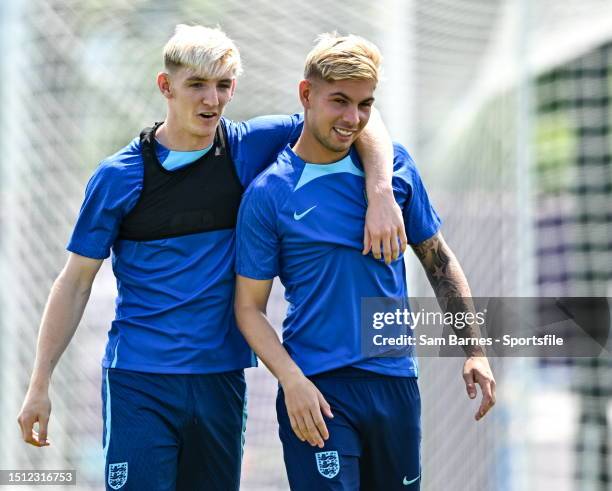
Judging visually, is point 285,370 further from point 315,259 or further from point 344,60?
point 344,60

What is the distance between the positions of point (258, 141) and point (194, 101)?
278mm

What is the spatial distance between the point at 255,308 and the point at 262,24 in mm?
3877

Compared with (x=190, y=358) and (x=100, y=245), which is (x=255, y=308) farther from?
(x=100, y=245)

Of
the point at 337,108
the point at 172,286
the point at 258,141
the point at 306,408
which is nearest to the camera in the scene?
the point at 306,408

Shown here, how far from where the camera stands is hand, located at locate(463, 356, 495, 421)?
3.50 m

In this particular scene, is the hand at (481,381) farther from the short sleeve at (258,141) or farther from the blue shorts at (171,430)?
the short sleeve at (258,141)

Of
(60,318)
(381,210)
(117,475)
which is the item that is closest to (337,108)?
(381,210)

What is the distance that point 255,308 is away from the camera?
3.43 m

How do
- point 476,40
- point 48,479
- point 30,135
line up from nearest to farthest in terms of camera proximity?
point 48,479 → point 30,135 → point 476,40

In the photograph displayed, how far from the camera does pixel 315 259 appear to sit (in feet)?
11.3

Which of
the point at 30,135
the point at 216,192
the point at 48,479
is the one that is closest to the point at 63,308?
the point at 216,192

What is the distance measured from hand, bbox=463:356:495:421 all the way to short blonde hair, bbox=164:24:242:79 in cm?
115

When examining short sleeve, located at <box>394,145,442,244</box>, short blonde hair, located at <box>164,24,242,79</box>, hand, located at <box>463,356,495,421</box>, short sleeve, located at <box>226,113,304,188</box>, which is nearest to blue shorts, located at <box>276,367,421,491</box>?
hand, located at <box>463,356,495,421</box>

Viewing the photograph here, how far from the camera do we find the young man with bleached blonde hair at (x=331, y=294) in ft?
11.0
